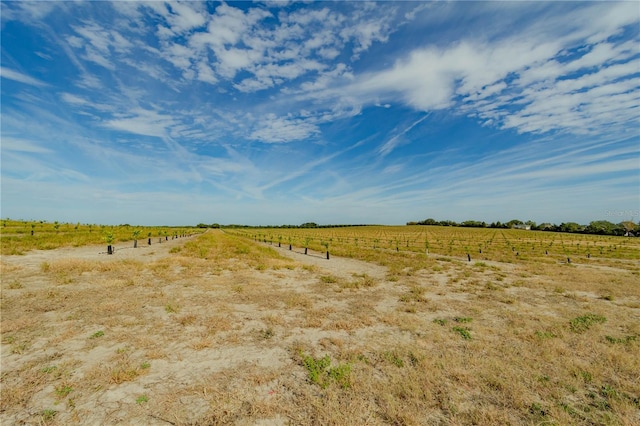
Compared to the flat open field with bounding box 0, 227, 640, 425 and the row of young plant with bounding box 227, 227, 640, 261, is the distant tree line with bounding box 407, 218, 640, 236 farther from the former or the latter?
the flat open field with bounding box 0, 227, 640, 425

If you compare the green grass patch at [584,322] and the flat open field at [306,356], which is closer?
the flat open field at [306,356]

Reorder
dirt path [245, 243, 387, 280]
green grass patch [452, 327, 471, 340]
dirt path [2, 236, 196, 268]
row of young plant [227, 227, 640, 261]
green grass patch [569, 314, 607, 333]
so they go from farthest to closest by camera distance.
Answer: row of young plant [227, 227, 640, 261] < dirt path [245, 243, 387, 280] < dirt path [2, 236, 196, 268] < green grass patch [569, 314, 607, 333] < green grass patch [452, 327, 471, 340]

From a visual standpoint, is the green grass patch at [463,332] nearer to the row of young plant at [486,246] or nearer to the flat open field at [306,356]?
the flat open field at [306,356]

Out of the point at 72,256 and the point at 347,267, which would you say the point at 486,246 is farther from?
the point at 72,256

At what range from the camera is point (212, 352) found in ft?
23.9

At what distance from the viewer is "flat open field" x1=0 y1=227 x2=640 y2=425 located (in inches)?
197

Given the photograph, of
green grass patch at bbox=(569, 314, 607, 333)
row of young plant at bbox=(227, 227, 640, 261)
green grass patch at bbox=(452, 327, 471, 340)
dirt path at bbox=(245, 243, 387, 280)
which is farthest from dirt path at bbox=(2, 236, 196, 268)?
green grass patch at bbox=(569, 314, 607, 333)

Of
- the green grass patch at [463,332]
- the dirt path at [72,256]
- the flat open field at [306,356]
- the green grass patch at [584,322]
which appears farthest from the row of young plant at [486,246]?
the green grass patch at [463,332]

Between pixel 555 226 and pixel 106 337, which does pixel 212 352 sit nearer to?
pixel 106 337

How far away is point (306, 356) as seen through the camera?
711 cm

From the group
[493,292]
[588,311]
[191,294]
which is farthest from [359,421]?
[493,292]

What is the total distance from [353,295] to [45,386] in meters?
11.6

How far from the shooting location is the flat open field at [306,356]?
197 inches

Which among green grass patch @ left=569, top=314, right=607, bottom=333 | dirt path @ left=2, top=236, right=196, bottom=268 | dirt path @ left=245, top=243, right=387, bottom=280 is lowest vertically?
dirt path @ left=245, top=243, right=387, bottom=280
